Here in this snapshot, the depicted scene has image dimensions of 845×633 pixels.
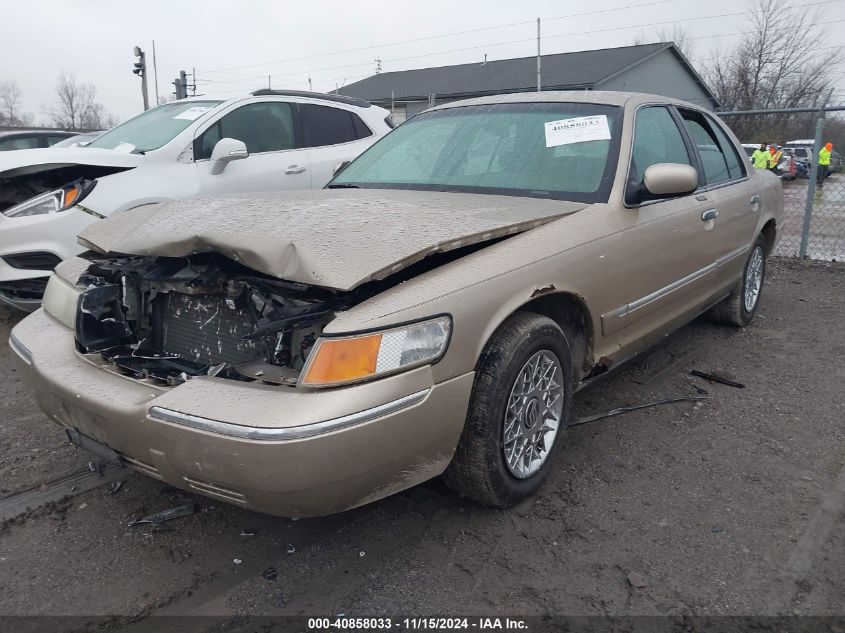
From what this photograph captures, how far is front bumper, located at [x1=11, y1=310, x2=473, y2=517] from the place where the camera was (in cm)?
→ 195

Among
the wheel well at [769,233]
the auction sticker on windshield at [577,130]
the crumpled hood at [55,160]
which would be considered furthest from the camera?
the wheel well at [769,233]

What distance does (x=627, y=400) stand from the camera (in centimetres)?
388

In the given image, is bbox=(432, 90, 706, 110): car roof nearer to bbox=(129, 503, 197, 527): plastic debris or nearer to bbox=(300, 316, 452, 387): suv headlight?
bbox=(300, 316, 452, 387): suv headlight

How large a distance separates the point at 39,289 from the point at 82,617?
3.32 metres

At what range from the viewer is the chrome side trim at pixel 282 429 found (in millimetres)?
1929

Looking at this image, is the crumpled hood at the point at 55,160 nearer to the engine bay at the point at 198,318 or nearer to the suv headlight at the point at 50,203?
the suv headlight at the point at 50,203

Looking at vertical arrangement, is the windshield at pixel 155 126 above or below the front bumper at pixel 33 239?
above

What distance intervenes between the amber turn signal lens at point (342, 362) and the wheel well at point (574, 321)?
38.7 inches

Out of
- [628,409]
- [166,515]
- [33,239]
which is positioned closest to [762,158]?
[628,409]

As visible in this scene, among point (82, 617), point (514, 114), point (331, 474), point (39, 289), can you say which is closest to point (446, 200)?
point (514, 114)

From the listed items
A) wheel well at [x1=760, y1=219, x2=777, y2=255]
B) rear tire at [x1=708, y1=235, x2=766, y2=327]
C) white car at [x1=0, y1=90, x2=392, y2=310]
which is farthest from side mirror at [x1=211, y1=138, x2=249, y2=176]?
wheel well at [x1=760, y1=219, x2=777, y2=255]

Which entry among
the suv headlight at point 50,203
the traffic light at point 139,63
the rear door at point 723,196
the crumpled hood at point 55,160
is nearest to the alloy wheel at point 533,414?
the rear door at point 723,196

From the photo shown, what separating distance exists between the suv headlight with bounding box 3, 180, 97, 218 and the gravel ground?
1.84 metres

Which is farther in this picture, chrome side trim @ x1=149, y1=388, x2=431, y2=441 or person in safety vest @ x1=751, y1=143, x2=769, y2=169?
person in safety vest @ x1=751, y1=143, x2=769, y2=169
